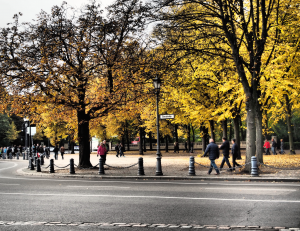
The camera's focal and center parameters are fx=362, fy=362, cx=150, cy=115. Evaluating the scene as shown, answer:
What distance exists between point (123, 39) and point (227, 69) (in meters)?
6.88

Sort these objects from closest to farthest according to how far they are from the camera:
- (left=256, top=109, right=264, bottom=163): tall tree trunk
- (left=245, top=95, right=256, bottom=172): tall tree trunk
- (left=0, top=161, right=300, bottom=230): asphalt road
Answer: (left=0, top=161, right=300, bottom=230): asphalt road < (left=245, top=95, right=256, bottom=172): tall tree trunk < (left=256, top=109, right=264, bottom=163): tall tree trunk

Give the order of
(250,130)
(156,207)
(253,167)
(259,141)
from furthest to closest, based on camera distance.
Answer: (259,141), (250,130), (253,167), (156,207)

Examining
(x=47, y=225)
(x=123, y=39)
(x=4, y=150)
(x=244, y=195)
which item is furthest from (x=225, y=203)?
(x=4, y=150)

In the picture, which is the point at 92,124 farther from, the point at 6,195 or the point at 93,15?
the point at 6,195

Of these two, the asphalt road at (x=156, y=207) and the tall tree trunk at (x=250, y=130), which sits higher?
the tall tree trunk at (x=250, y=130)

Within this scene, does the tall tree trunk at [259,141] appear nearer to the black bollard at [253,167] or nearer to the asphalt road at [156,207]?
the black bollard at [253,167]

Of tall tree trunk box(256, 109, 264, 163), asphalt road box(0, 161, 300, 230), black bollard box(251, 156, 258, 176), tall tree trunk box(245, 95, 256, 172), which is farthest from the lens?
tall tree trunk box(256, 109, 264, 163)

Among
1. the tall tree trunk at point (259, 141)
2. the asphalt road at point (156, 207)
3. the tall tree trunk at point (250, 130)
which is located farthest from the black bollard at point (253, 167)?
the asphalt road at point (156, 207)

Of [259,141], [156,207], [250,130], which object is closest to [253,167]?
[250,130]

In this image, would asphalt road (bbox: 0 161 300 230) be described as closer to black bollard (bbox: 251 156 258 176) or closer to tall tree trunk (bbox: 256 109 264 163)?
black bollard (bbox: 251 156 258 176)

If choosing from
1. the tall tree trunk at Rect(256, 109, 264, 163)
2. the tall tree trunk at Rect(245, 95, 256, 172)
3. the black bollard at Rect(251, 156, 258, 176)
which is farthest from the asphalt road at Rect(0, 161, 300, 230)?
the tall tree trunk at Rect(256, 109, 264, 163)

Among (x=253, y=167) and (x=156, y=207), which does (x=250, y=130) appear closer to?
(x=253, y=167)

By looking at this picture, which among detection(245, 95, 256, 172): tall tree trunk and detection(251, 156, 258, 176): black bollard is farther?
detection(245, 95, 256, 172): tall tree trunk

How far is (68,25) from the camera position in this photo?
22.2m
